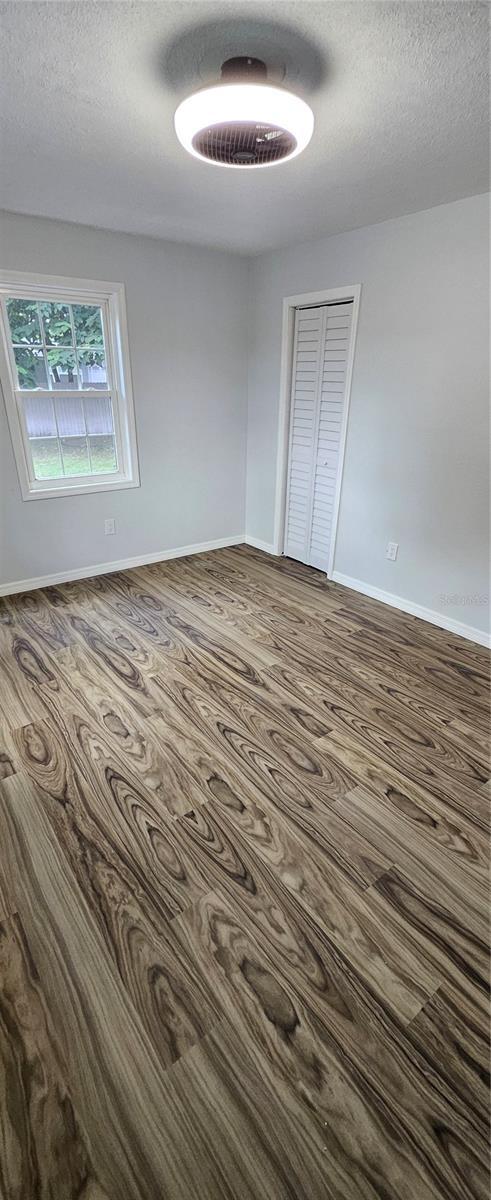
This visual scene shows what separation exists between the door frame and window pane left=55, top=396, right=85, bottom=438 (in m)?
1.54

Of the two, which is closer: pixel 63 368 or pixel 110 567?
pixel 63 368

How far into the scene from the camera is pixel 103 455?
363 centimetres

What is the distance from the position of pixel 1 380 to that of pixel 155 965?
3183mm

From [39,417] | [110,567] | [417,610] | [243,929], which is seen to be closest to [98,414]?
[39,417]

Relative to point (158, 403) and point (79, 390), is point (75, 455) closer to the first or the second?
point (79, 390)

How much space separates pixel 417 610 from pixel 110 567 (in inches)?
93.6

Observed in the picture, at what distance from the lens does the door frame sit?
315 cm

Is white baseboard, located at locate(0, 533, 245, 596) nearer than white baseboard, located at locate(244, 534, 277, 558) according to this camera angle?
Yes

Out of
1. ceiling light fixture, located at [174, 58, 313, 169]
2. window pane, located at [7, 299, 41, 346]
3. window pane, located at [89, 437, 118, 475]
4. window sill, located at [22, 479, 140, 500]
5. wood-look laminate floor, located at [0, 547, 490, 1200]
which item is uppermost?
ceiling light fixture, located at [174, 58, 313, 169]

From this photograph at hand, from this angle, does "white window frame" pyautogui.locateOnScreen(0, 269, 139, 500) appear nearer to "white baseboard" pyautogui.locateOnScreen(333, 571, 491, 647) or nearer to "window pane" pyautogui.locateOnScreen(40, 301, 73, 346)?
"window pane" pyautogui.locateOnScreen(40, 301, 73, 346)

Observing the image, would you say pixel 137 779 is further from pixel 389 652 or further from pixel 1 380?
pixel 1 380

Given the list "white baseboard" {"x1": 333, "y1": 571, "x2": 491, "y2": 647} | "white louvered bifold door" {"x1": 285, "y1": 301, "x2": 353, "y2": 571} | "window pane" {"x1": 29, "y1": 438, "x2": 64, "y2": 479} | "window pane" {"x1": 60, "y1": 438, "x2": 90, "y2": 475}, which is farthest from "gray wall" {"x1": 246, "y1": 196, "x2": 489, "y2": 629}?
"window pane" {"x1": 29, "y1": 438, "x2": 64, "y2": 479}

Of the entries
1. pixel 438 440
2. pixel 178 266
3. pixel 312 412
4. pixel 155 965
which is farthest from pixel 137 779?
pixel 178 266

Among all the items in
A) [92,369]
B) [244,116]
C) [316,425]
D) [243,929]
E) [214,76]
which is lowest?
[243,929]
